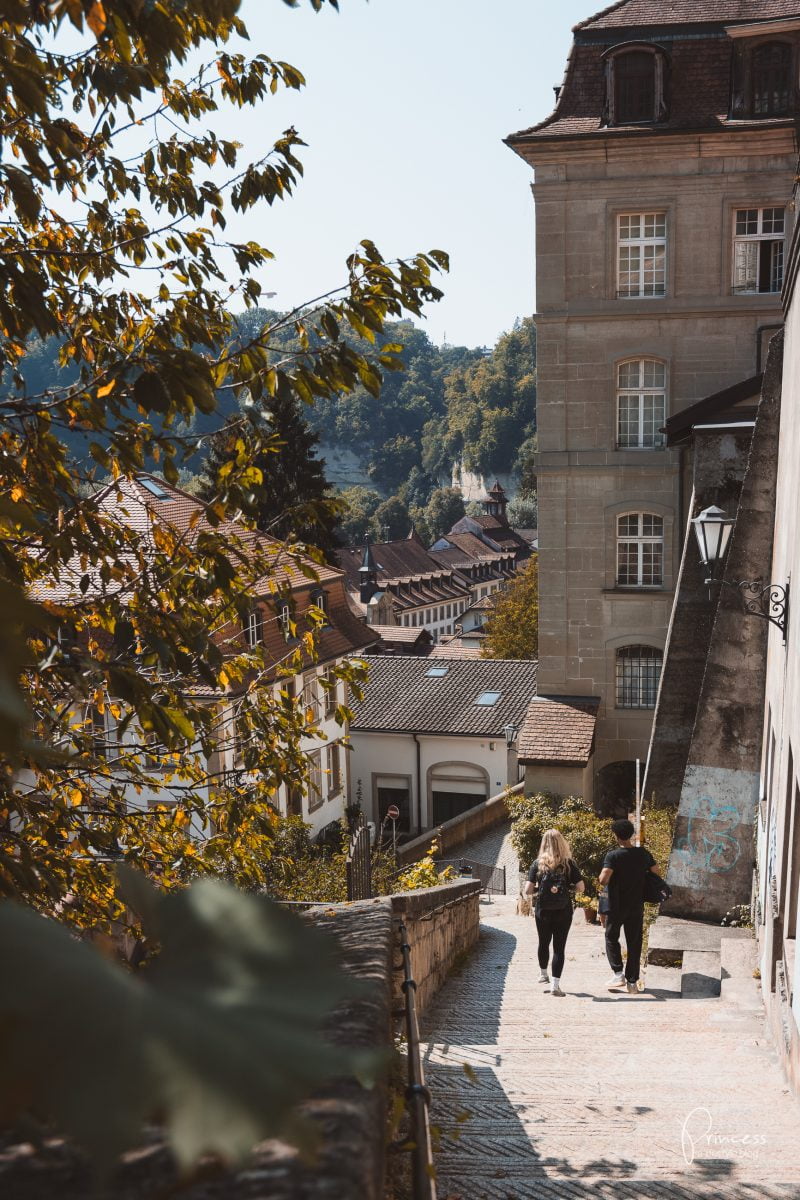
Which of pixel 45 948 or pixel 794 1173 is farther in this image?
pixel 794 1173

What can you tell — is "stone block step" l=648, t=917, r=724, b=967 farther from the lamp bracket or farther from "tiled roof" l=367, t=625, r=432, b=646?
"tiled roof" l=367, t=625, r=432, b=646

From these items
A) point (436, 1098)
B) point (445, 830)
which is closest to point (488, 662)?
point (445, 830)

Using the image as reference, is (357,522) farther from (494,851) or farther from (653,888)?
(653,888)

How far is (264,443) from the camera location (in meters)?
5.54

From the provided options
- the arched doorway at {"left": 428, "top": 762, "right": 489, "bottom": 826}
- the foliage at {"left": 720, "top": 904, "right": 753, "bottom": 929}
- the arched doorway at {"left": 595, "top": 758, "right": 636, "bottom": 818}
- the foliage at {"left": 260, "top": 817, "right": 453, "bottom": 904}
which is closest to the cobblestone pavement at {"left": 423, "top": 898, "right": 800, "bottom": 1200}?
the foliage at {"left": 720, "top": 904, "right": 753, "bottom": 929}

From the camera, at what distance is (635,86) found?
920 inches

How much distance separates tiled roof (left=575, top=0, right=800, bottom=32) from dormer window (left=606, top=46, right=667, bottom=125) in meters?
0.90

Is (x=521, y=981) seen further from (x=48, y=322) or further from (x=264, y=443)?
(x=48, y=322)

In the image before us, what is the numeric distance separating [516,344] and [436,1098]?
15341 centimetres

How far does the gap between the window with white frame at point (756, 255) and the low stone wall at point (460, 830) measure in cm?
1290

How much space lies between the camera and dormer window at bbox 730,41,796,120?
22.5 metres

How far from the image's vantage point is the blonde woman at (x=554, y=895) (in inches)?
376

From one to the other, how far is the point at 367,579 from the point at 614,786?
62.6 metres

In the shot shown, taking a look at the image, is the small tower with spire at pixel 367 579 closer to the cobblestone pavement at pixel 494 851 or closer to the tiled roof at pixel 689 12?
the cobblestone pavement at pixel 494 851
